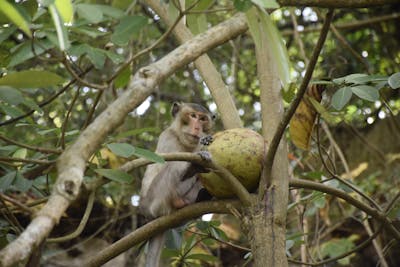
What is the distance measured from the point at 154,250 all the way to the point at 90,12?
219 centimetres

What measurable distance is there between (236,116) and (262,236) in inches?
34.4

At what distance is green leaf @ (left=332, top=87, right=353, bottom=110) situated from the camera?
292cm

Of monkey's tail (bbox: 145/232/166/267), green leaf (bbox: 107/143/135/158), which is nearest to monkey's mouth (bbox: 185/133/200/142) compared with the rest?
monkey's tail (bbox: 145/232/166/267)

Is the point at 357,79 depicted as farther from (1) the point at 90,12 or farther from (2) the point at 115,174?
(1) the point at 90,12

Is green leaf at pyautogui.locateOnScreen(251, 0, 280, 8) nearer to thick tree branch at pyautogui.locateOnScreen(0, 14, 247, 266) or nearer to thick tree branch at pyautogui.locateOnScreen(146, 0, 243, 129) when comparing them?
thick tree branch at pyautogui.locateOnScreen(0, 14, 247, 266)

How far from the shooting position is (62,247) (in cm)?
605

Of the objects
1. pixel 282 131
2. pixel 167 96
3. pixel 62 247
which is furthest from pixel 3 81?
pixel 167 96

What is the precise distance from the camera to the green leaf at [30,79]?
Answer: 2008mm

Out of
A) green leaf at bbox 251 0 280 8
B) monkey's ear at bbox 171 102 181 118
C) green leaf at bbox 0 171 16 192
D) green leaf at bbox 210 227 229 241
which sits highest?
monkey's ear at bbox 171 102 181 118

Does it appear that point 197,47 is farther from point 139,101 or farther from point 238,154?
point 238,154

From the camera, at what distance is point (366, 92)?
2.90m

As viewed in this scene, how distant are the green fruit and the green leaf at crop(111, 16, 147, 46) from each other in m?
0.88

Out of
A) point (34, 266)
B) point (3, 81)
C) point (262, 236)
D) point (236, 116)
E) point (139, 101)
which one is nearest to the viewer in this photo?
point (139, 101)

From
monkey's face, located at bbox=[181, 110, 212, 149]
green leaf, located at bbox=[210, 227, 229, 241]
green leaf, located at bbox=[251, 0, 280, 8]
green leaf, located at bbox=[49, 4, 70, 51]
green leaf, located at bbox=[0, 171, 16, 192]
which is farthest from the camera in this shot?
monkey's face, located at bbox=[181, 110, 212, 149]
